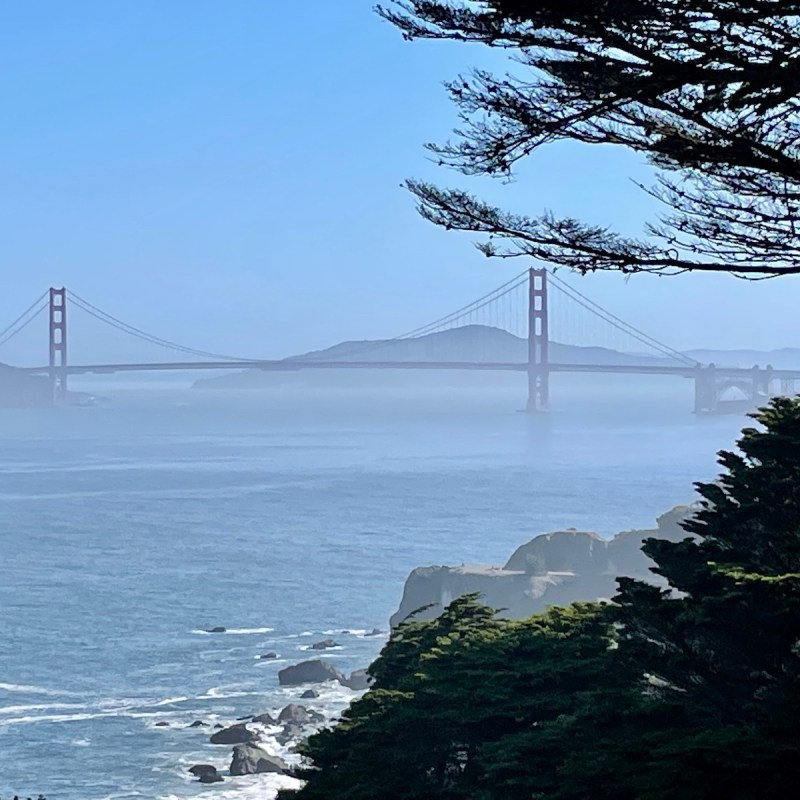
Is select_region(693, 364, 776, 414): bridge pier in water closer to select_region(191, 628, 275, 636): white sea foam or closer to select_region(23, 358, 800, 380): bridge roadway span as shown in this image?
select_region(23, 358, 800, 380): bridge roadway span

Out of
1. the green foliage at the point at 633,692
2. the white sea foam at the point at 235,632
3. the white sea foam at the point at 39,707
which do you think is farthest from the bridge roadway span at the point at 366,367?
the green foliage at the point at 633,692

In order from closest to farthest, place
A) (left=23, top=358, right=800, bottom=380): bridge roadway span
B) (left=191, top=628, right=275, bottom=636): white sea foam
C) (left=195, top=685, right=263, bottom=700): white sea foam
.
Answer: (left=195, top=685, right=263, bottom=700): white sea foam → (left=191, top=628, right=275, bottom=636): white sea foam → (left=23, top=358, right=800, bottom=380): bridge roadway span

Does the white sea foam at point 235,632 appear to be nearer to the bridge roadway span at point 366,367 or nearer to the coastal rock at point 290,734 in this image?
the coastal rock at point 290,734

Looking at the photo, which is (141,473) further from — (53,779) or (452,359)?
(53,779)

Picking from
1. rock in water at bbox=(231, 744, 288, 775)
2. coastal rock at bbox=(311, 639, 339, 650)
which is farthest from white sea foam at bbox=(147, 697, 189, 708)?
coastal rock at bbox=(311, 639, 339, 650)

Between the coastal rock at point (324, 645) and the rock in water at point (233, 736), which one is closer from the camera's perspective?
the rock in water at point (233, 736)

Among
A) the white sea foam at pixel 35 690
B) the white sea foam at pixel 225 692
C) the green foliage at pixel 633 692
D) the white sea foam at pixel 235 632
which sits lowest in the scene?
the white sea foam at pixel 35 690

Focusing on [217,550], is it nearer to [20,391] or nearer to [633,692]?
[633,692]
